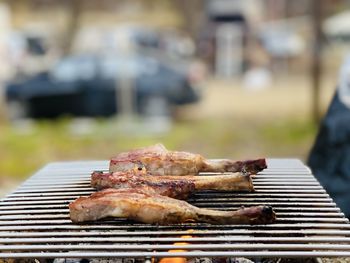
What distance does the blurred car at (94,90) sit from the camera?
1351 cm

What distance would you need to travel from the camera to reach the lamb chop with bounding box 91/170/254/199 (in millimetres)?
2707

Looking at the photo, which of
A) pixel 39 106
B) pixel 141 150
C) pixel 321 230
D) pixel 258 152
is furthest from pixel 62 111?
pixel 321 230

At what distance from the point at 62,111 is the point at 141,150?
1105 centimetres

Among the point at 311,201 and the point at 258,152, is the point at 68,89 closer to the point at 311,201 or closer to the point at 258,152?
the point at 258,152

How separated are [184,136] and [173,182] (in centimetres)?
852

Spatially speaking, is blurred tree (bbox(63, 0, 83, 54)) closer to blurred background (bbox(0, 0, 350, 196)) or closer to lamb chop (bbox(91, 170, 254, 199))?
blurred background (bbox(0, 0, 350, 196))

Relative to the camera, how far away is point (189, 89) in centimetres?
1377

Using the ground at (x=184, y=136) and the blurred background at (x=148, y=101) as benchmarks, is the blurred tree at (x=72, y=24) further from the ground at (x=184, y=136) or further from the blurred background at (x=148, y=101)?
the ground at (x=184, y=136)

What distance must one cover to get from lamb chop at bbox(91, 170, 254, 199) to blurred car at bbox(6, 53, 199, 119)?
10.5 meters

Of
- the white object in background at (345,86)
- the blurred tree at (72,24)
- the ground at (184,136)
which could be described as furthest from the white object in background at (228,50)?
the white object in background at (345,86)

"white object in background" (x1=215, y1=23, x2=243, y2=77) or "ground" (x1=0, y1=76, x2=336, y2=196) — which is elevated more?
"white object in background" (x1=215, y1=23, x2=243, y2=77)

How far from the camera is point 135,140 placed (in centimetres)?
1099

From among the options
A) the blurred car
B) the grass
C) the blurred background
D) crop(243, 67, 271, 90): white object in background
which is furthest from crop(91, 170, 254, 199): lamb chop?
crop(243, 67, 271, 90): white object in background

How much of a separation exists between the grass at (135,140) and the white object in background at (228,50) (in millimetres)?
11707
